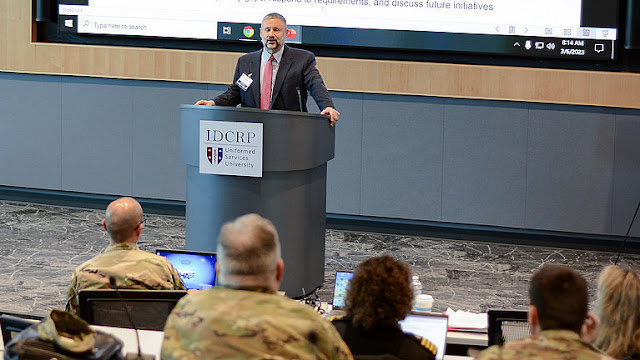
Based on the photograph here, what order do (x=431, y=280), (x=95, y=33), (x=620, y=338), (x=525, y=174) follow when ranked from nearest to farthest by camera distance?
(x=620, y=338)
(x=431, y=280)
(x=525, y=174)
(x=95, y=33)

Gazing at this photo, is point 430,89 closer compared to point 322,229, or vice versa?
point 322,229

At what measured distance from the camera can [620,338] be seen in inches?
113

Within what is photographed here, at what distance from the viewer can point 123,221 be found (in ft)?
12.6

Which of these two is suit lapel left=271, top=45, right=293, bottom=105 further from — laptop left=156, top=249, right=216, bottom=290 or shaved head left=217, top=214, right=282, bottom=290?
shaved head left=217, top=214, right=282, bottom=290

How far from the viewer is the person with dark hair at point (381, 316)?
2781mm

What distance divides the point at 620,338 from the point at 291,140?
319 centimetres

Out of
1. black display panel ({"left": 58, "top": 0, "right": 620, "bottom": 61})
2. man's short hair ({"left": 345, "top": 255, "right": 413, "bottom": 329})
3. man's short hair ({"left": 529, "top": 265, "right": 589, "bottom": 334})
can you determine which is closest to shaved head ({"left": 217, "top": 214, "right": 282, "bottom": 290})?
man's short hair ({"left": 345, "top": 255, "right": 413, "bottom": 329})

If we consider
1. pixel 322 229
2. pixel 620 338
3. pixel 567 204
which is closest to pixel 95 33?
pixel 322 229

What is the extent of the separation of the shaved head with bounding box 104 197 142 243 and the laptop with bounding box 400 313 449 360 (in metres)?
1.20

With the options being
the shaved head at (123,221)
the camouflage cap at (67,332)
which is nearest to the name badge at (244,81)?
the shaved head at (123,221)

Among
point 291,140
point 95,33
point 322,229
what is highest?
point 95,33

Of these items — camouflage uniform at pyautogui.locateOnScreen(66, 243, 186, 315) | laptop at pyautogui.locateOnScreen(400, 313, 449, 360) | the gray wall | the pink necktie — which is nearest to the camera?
laptop at pyautogui.locateOnScreen(400, 313, 449, 360)

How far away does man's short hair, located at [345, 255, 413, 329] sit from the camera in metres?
2.79

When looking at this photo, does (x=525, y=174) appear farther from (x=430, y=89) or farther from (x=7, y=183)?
(x=7, y=183)
